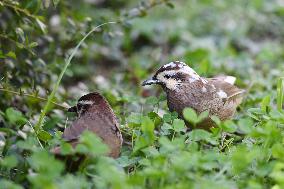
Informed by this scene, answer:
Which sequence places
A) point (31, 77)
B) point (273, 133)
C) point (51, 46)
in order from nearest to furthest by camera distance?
point (273, 133) → point (31, 77) → point (51, 46)

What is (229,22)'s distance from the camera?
34.4 feet

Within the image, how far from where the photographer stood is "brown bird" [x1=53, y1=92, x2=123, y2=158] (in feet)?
15.7

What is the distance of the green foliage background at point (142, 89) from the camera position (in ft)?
13.8

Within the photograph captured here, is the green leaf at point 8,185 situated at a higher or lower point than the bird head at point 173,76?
lower

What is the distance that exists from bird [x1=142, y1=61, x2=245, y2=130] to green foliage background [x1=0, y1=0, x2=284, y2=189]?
0.55 feet

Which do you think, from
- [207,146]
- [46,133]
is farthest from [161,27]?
[46,133]

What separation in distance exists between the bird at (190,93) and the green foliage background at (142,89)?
0.17 meters

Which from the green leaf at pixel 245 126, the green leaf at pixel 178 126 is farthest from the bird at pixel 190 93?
the green leaf at pixel 245 126

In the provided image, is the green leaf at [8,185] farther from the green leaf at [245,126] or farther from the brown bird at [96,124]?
the green leaf at [245,126]

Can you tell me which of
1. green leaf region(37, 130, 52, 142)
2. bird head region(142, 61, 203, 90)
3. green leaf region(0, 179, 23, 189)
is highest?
bird head region(142, 61, 203, 90)

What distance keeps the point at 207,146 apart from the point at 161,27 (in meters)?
5.01

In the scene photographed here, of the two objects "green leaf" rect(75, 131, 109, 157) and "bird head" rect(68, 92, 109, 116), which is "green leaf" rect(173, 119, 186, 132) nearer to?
"bird head" rect(68, 92, 109, 116)

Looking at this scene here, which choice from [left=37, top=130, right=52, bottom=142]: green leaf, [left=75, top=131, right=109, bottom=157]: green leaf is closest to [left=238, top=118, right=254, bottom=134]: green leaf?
[left=75, top=131, right=109, bottom=157]: green leaf

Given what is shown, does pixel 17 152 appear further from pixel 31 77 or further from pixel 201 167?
pixel 31 77
